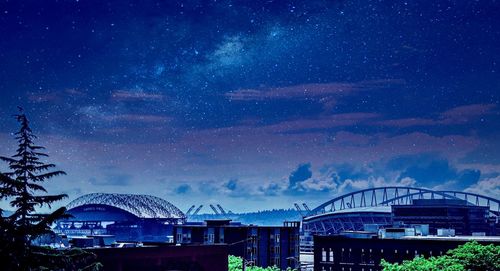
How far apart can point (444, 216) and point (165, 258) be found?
11649 cm

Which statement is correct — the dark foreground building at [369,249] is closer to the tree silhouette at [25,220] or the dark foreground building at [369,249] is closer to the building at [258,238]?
the building at [258,238]

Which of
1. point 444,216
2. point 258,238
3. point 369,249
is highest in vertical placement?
point 444,216

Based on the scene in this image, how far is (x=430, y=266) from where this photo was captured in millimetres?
51719

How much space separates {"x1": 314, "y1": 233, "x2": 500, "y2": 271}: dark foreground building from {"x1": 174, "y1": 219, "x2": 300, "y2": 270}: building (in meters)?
20.0

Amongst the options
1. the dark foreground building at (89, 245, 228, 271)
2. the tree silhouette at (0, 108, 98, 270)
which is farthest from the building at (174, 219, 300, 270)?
the tree silhouette at (0, 108, 98, 270)

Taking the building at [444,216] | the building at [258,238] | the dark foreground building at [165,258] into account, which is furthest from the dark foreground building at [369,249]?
the building at [444,216]

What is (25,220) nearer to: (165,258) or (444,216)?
(165,258)

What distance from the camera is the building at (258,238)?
117625 millimetres

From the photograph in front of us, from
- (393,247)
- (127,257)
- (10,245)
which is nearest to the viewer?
(10,245)

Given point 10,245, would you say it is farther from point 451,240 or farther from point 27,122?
point 451,240

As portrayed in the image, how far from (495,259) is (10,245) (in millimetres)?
44207

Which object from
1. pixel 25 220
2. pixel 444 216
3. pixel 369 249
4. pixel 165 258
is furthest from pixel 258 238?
pixel 25 220

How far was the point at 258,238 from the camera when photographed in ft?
396

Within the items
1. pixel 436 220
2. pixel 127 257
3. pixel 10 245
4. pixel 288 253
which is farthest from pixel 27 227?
pixel 436 220
